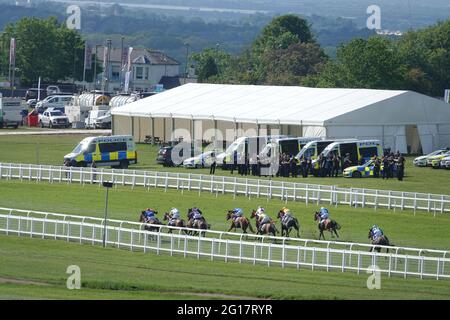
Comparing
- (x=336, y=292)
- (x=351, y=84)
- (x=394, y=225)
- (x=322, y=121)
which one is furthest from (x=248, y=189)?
(x=351, y=84)

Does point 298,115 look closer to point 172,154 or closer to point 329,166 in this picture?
point 172,154

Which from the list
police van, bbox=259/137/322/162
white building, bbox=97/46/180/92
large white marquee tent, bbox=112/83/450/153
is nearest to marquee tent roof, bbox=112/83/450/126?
large white marquee tent, bbox=112/83/450/153

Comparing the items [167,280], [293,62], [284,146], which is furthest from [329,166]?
[293,62]

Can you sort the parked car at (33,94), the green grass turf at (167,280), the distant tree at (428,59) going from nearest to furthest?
1. the green grass turf at (167,280)
2. the distant tree at (428,59)
3. the parked car at (33,94)

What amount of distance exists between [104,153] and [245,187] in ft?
46.3

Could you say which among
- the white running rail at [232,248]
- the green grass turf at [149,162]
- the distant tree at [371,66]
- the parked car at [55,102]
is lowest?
the white running rail at [232,248]

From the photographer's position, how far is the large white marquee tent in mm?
71750

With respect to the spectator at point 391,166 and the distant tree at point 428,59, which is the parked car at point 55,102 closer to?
the distant tree at point 428,59

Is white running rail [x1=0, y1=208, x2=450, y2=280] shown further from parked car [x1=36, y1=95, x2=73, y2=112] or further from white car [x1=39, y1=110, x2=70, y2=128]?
parked car [x1=36, y1=95, x2=73, y2=112]

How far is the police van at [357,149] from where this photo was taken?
64.9 meters

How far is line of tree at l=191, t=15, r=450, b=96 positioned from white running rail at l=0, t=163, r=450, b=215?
45.4 m

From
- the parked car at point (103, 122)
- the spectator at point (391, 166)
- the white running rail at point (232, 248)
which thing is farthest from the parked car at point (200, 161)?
the parked car at point (103, 122)

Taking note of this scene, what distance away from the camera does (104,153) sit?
67.0 m

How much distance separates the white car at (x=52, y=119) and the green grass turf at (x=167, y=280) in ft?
186
